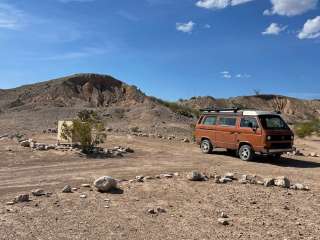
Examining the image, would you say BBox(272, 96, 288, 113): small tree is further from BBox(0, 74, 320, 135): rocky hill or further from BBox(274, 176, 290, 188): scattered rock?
BBox(274, 176, 290, 188): scattered rock

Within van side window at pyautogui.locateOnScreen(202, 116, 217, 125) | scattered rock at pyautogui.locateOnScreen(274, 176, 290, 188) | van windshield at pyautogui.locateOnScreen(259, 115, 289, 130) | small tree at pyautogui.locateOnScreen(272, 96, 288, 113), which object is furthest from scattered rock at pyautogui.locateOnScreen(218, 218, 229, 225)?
small tree at pyautogui.locateOnScreen(272, 96, 288, 113)

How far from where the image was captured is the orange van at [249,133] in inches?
733

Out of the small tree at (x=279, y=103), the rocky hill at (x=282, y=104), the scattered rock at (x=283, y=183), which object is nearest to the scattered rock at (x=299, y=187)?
the scattered rock at (x=283, y=183)

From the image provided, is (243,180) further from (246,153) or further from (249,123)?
Result: (249,123)

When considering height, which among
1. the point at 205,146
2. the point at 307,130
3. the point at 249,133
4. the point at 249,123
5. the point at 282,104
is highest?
the point at 282,104

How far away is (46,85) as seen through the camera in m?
71.6

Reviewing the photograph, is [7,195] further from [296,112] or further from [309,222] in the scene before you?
[296,112]

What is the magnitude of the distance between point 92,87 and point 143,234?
218 feet

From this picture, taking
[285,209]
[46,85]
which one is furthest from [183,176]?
[46,85]

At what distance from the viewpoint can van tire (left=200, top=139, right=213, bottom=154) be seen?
2145cm

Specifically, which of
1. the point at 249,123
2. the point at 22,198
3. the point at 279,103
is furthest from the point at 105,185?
the point at 279,103

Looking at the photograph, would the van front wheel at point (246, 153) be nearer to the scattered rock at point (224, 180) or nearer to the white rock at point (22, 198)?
the scattered rock at point (224, 180)

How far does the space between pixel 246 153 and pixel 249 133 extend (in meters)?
0.77

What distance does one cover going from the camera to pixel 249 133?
19.1 meters
